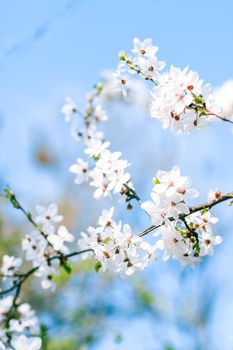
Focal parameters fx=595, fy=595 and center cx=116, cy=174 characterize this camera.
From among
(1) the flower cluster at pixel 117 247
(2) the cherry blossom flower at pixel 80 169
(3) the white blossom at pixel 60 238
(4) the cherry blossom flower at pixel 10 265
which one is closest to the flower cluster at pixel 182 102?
(1) the flower cluster at pixel 117 247

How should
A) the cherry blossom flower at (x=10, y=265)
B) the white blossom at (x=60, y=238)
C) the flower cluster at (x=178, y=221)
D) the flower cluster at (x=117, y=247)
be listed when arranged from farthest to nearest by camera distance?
1. the cherry blossom flower at (x=10, y=265)
2. the white blossom at (x=60, y=238)
3. the flower cluster at (x=117, y=247)
4. the flower cluster at (x=178, y=221)

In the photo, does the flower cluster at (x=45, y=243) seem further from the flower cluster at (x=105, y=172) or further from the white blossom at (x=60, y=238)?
the flower cluster at (x=105, y=172)

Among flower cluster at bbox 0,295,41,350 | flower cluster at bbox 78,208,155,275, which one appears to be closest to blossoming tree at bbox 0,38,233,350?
flower cluster at bbox 78,208,155,275

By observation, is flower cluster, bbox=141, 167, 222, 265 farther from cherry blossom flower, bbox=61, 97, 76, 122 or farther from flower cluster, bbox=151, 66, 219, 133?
cherry blossom flower, bbox=61, 97, 76, 122

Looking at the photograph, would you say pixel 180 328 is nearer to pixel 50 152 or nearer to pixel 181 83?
pixel 50 152

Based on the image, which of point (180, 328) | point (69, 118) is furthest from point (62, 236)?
point (180, 328)

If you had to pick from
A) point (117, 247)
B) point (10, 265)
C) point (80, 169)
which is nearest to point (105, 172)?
point (117, 247)

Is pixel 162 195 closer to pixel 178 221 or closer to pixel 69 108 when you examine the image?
pixel 178 221
